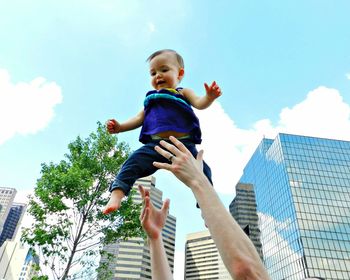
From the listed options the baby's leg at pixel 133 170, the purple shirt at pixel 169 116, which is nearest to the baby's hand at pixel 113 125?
the purple shirt at pixel 169 116

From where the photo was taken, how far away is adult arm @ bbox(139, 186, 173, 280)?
232 centimetres

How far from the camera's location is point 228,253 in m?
1.20

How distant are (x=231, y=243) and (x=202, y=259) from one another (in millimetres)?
185724

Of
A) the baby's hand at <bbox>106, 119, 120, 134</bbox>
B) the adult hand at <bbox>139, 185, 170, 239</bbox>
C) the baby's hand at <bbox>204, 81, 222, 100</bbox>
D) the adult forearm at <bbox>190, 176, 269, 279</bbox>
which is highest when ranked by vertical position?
the baby's hand at <bbox>204, 81, 222, 100</bbox>

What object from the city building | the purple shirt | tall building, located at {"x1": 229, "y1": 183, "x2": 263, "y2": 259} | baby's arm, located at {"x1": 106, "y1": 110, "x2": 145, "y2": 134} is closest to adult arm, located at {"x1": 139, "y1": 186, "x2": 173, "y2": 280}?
the purple shirt

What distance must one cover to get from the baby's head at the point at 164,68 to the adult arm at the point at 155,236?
1.15 metres

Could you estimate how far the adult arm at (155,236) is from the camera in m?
2.32

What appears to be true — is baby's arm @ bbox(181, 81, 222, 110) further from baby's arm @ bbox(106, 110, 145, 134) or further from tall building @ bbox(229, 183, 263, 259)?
tall building @ bbox(229, 183, 263, 259)

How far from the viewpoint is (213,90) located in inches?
105

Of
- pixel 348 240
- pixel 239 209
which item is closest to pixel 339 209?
pixel 348 240

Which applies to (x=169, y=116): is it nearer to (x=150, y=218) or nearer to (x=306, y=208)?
(x=150, y=218)

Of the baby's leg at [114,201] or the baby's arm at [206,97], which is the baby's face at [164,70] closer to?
the baby's arm at [206,97]

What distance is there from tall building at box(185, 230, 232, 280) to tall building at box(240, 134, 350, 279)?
106 metres

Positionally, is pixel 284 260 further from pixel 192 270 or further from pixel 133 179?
pixel 192 270
